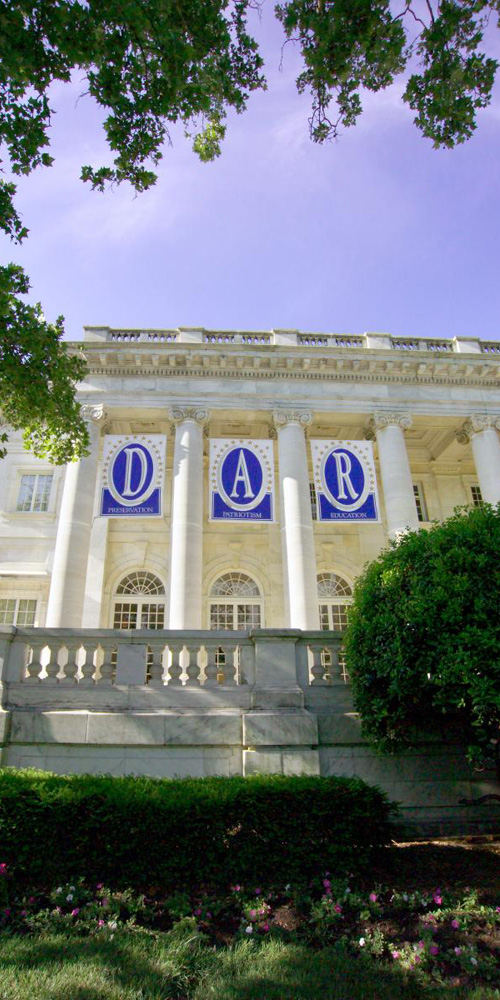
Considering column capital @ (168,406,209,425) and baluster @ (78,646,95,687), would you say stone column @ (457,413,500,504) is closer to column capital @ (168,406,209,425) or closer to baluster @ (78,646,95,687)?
column capital @ (168,406,209,425)

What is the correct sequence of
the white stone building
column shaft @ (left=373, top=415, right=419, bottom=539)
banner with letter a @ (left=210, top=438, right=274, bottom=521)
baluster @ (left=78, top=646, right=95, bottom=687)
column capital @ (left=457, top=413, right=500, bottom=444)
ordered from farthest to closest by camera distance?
1. column capital @ (left=457, top=413, right=500, bottom=444)
2. column shaft @ (left=373, top=415, right=419, bottom=539)
3. the white stone building
4. banner with letter a @ (left=210, top=438, right=274, bottom=521)
5. baluster @ (left=78, top=646, right=95, bottom=687)

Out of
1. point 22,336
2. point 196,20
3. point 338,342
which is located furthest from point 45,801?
point 338,342

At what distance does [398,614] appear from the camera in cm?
823

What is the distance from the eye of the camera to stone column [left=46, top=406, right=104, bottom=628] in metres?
18.7

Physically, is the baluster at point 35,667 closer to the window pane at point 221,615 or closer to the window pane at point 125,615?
the window pane at point 125,615

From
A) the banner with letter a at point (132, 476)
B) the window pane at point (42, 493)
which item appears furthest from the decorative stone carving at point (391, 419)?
the window pane at point (42, 493)

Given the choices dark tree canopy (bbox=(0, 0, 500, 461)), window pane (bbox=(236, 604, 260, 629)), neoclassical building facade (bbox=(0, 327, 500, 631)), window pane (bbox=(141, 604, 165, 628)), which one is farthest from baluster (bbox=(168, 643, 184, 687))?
window pane (bbox=(236, 604, 260, 629))

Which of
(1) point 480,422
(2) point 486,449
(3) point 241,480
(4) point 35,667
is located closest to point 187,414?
(3) point 241,480

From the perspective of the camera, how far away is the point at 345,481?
20141 mm

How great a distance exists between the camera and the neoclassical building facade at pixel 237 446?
21.3 m

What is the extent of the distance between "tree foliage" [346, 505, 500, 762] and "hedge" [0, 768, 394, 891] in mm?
1918

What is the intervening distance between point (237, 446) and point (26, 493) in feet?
29.5

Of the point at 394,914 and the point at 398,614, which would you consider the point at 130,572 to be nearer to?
the point at 398,614

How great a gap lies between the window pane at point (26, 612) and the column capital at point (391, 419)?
1411cm
